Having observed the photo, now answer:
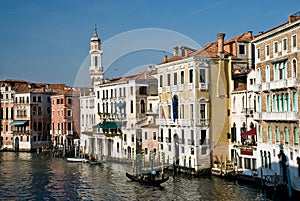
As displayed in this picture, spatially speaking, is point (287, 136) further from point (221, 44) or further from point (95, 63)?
point (95, 63)

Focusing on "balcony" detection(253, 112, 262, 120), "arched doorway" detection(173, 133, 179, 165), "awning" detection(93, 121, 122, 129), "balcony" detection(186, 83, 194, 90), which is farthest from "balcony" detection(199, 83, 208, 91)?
"awning" detection(93, 121, 122, 129)

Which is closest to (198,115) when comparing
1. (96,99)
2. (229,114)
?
(229,114)

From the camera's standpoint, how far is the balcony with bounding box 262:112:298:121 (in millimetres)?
18094

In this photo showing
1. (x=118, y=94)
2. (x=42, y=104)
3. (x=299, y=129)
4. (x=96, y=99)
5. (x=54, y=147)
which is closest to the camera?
(x=299, y=129)

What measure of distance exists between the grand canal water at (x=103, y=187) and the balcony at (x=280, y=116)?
3034mm

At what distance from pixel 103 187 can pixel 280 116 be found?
8.81 m

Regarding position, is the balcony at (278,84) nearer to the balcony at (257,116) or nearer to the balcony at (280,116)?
the balcony at (280,116)

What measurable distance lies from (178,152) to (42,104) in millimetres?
24268

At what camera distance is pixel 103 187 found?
2244cm

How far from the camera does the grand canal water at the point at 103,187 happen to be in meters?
19.8

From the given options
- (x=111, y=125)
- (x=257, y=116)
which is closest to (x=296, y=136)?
(x=257, y=116)

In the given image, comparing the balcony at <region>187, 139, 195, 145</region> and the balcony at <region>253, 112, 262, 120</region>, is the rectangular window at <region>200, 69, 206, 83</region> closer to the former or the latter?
the balcony at <region>187, 139, 195, 145</region>

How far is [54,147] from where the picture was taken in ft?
142

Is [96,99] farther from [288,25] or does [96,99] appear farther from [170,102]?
[288,25]
